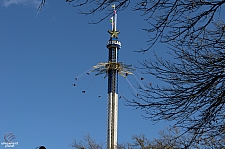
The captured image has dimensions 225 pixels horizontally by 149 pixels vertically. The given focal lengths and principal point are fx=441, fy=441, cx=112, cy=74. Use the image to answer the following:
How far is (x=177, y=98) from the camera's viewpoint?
5688 mm

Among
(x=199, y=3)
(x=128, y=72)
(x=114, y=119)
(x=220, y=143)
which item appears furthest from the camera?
(x=128, y=72)

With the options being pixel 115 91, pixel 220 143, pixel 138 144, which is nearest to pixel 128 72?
pixel 115 91

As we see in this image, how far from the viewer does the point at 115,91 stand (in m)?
35.6

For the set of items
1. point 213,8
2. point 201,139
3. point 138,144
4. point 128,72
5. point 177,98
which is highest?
point 128,72

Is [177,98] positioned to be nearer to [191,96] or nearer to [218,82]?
[191,96]

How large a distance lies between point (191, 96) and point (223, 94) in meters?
0.40

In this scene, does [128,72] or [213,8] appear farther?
[128,72]

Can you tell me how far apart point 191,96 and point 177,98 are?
7.3 inches

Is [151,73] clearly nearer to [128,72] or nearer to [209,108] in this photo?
[209,108]

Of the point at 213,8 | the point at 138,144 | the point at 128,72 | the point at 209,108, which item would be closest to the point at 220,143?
the point at 209,108

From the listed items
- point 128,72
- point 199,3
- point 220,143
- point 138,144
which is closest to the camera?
point 199,3

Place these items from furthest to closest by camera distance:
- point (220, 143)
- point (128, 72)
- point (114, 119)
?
1. point (128, 72)
2. point (114, 119)
3. point (220, 143)

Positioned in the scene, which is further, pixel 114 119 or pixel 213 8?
pixel 114 119

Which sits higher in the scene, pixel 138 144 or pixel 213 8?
pixel 138 144
